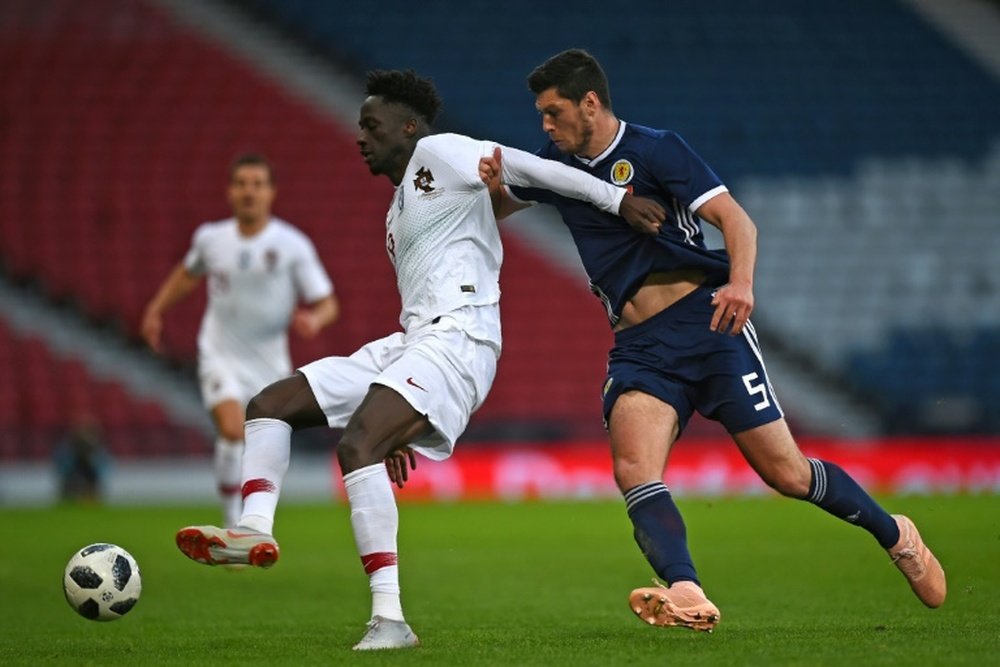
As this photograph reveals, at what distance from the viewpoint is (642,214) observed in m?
5.76

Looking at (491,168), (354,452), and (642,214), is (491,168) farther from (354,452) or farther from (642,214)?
(354,452)

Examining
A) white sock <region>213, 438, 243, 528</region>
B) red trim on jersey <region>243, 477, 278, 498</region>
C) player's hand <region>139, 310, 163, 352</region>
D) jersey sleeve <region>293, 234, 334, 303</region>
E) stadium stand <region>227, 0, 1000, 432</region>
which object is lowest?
white sock <region>213, 438, 243, 528</region>

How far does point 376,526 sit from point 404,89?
1.75 metres

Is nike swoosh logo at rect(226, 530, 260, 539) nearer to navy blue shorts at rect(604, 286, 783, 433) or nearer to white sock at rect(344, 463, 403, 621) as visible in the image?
white sock at rect(344, 463, 403, 621)

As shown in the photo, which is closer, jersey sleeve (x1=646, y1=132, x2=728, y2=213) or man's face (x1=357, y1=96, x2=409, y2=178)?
jersey sleeve (x1=646, y1=132, x2=728, y2=213)

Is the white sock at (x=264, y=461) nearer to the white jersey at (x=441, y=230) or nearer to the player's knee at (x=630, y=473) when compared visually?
the white jersey at (x=441, y=230)

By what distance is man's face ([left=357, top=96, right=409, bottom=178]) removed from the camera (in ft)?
19.9

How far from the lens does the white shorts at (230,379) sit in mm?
10234

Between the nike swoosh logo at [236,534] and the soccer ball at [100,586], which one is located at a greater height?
the nike swoosh logo at [236,534]

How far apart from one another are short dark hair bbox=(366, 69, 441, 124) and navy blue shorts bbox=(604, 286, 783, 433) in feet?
4.09

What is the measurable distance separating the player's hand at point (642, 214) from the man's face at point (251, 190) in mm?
4657

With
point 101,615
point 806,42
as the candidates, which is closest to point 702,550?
point 101,615

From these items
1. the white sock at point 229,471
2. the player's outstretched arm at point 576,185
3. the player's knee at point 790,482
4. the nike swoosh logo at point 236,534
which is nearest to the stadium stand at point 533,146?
the white sock at point 229,471

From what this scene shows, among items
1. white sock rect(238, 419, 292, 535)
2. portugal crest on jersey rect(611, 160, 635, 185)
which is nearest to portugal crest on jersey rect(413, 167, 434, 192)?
portugal crest on jersey rect(611, 160, 635, 185)
